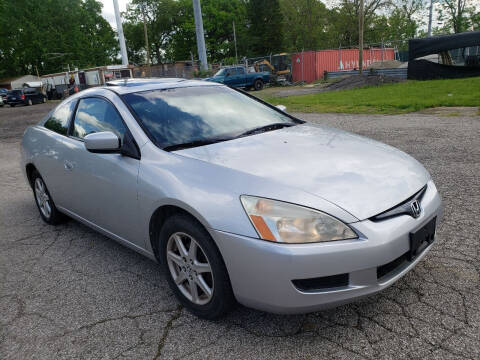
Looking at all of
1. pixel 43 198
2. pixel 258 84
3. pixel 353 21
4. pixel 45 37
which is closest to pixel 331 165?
pixel 43 198

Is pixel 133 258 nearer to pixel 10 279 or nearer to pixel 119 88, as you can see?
pixel 10 279

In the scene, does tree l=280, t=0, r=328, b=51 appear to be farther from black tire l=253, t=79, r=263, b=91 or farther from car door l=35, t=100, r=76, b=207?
car door l=35, t=100, r=76, b=207

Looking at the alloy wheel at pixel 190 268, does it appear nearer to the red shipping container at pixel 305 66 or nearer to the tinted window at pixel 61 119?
the tinted window at pixel 61 119

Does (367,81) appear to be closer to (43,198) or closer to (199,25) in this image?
(199,25)

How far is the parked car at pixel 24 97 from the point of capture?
3216 centimetres

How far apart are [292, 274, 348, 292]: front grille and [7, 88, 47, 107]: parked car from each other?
116 feet

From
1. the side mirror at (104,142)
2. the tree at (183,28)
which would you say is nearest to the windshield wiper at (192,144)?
the side mirror at (104,142)

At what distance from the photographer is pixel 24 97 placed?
106 ft

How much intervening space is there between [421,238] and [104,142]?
84.4 inches

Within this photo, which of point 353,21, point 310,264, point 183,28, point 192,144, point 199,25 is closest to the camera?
point 310,264

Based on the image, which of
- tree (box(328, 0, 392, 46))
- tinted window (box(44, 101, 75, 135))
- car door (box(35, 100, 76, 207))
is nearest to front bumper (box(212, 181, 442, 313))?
car door (box(35, 100, 76, 207))

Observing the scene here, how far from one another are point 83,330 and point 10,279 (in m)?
1.20

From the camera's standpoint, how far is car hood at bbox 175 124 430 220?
2.25 metres

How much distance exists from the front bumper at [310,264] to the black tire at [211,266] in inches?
3.0
